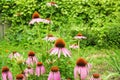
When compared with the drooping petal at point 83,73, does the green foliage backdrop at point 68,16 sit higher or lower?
lower

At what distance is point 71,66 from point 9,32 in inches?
167

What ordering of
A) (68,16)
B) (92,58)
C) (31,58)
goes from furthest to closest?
(68,16) < (92,58) < (31,58)

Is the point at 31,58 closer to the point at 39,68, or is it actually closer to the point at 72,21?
the point at 39,68

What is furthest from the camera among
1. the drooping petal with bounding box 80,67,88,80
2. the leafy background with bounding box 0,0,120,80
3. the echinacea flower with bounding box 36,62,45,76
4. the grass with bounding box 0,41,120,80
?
the leafy background with bounding box 0,0,120,80

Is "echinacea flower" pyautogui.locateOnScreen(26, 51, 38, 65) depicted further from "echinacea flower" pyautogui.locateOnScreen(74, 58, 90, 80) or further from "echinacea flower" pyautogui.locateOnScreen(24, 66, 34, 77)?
"echinacea flower" pyautogui.locateOnScreen(74, 58, 90, 80)

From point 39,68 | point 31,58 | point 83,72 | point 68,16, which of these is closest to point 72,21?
point 68,16

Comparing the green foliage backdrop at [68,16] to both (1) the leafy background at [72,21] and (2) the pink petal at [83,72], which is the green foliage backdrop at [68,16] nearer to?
(1) the leafy background at [72,21]

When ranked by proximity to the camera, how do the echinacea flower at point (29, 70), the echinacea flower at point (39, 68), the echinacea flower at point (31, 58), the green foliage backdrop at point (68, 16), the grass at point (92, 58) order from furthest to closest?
1. the green foliage backdrop at point (68, 16)
2. the grass at point (92, 58)
3. the echinacea flower at point (29, 70)
4. the echinacea flower at point (31, 58)
5. the echinacea flower at point (39, 68)

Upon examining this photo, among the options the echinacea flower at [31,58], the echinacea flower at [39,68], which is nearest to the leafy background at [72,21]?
the echinacea flower at [31,58]

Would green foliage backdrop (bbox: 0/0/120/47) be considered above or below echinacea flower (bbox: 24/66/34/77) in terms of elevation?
below

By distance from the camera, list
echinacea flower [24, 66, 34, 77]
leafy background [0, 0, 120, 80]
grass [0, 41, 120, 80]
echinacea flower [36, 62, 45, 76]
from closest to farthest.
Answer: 1. echinacea flower [36, 62, 45, 76]
2. echinacea flower [24, 66, 34, 77]
3. grass [0, 41, 120, 80]
4. leafy background [0, 0, 120, 80]

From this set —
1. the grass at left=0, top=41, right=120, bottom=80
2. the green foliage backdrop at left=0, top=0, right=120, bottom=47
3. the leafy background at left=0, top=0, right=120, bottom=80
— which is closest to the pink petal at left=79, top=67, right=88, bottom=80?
the grass at left=0, top=41, right=120, bottom=80

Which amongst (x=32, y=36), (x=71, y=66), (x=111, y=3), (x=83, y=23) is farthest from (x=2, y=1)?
(x=71, y=66)

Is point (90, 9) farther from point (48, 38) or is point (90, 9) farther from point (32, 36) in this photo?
point (48, 38)
